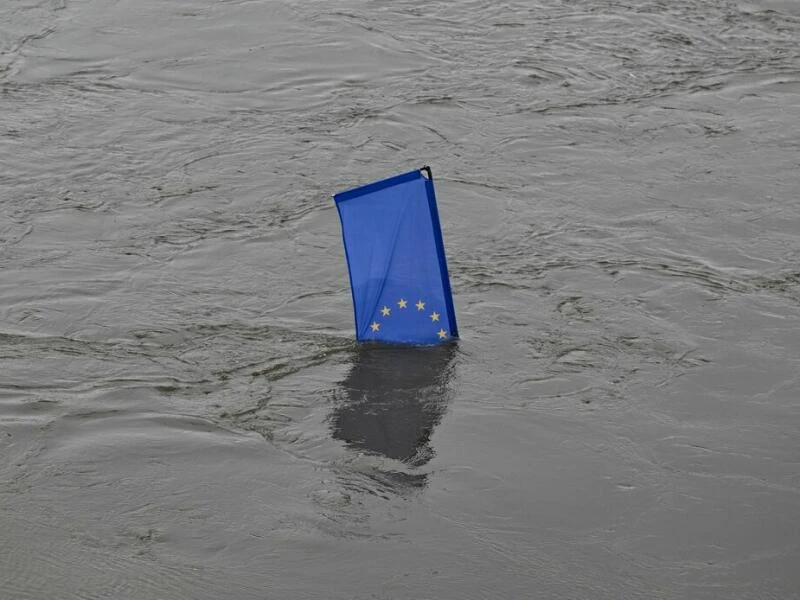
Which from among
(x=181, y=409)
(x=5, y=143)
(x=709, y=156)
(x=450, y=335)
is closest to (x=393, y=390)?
(x=450, y=335)

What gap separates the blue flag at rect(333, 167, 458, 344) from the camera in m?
7.40

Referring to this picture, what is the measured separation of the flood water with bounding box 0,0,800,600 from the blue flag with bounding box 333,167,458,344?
19 centimetres

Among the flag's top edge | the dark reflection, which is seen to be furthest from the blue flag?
the dark reflection

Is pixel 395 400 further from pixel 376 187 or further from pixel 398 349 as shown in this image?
pixel 376 187

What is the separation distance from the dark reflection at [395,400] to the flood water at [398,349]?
0.02 m

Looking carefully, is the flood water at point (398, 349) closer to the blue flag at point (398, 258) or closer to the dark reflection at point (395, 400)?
the dark reflection at point (395, 400)

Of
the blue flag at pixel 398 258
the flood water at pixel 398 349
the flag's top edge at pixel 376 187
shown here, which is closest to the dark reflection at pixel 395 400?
the flood water at pixel 398 349

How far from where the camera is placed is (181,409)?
268 inches

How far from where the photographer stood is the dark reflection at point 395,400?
6582 millimetres

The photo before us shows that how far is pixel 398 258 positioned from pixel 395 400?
2.98ft

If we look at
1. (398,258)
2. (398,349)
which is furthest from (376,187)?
(398,349)

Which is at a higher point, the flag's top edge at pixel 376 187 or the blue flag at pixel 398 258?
the flag's top edge at pixel 376 187

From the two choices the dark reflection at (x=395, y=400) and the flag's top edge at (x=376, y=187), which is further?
the flag's top edge at (x=376, y=187)

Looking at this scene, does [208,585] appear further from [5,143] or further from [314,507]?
[5,143]
